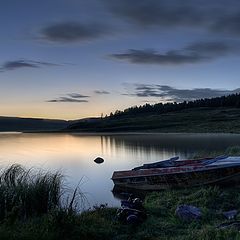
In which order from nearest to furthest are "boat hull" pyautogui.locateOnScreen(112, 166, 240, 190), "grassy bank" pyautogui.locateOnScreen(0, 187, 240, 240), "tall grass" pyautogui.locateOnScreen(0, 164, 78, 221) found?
"grassy bank" pyautogui.locateOnScreen(0, 187, 240, 240), "tall grass" pyautogui.locateOnScreen(0, 164, 78, 221), "boat hull" pyautogui.locateOnScreen(112, 166, 240, 190)

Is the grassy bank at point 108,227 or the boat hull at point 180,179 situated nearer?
the grassy bank at point 108,227

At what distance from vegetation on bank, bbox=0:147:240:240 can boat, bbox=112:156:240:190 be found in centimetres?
417

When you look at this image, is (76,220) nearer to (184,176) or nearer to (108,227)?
(108,227)

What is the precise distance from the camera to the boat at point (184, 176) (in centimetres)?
1994

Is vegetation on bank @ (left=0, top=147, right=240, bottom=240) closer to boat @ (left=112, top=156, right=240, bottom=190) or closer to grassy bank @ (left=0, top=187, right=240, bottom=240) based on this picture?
grassy bank @ (left=0, top=187, right=240, bottom=240)

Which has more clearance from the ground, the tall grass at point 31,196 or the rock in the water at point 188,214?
the tall grass at point 31,196

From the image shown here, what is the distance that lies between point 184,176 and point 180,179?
0.32m

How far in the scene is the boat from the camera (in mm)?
19938

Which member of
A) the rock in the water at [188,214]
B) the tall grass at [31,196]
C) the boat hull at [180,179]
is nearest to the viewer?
the rock in the water at [188,214]

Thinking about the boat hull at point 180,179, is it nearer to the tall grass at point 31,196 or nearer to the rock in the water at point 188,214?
the rock in the water at point 188,214

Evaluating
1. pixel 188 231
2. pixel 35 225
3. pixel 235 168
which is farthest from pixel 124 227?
pixel 235 168

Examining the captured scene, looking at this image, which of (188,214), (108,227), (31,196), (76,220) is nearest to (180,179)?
(188,214)

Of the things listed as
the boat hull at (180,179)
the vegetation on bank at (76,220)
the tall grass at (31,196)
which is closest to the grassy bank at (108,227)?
the vegetation on bank at (76,220)

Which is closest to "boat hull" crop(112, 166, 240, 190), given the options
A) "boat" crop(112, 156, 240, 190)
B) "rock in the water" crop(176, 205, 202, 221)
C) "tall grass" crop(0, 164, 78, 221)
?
"boat" crop(112, 156, 240, 190)
